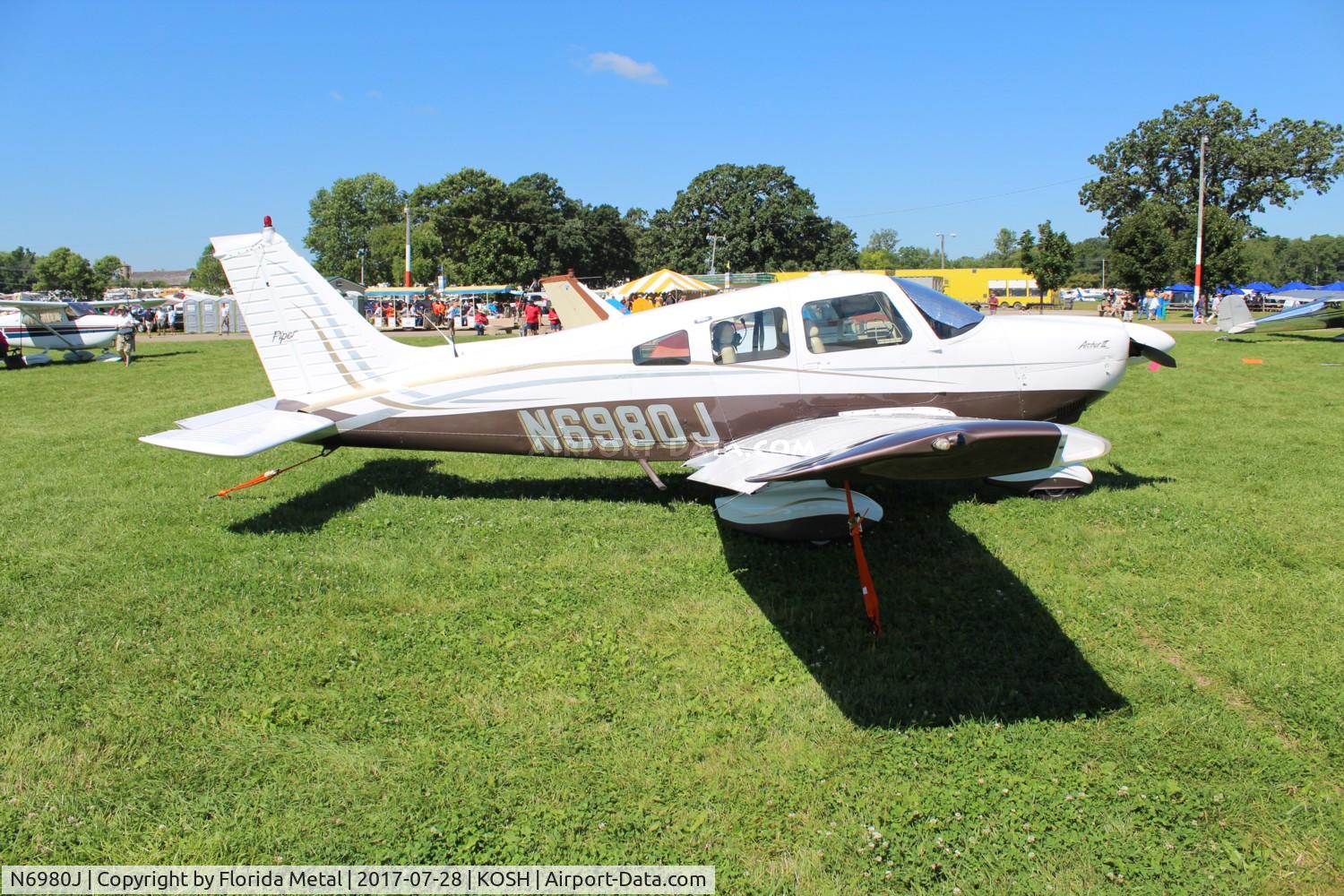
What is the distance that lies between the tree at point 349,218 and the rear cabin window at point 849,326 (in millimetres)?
126125

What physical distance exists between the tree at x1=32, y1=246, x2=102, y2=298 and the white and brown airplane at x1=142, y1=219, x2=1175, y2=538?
463 feet

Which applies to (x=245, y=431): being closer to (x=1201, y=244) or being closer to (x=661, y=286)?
(x=661, y=286)

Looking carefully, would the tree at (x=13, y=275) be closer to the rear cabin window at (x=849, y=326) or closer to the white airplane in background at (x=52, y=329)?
the white airplane in background at (x=52, y=329)

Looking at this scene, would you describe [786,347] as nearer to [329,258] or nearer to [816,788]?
[816,788]

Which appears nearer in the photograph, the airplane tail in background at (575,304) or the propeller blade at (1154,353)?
the propeller blade at (1154,353)

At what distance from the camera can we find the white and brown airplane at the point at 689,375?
6523 mm

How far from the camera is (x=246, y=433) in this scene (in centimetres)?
642

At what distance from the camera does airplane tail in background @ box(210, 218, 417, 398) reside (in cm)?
721

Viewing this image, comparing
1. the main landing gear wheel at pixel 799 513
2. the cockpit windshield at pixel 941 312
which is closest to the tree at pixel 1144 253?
the cockpit windshield at pixel 941 312

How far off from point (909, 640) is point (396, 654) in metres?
3.09

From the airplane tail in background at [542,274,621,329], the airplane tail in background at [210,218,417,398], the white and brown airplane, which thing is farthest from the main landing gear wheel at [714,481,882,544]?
the airplane tail in background at [542,274,621,329]

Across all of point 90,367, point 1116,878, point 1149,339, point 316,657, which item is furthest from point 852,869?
point 90,367

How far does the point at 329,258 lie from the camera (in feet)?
402

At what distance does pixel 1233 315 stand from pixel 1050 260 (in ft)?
116
